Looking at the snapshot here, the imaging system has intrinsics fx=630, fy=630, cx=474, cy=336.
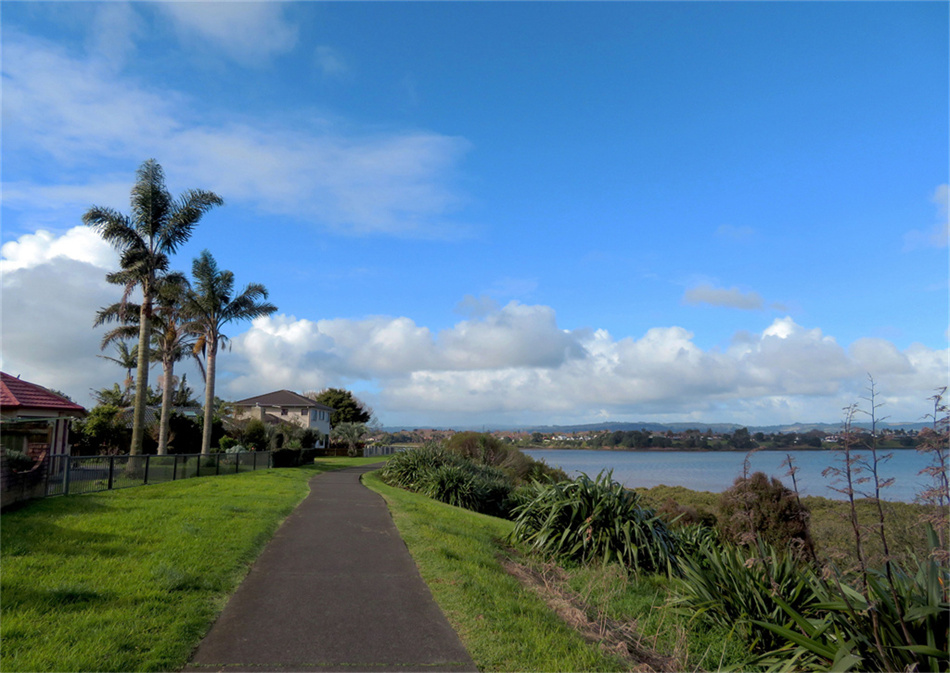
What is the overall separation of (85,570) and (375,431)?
2660 inches

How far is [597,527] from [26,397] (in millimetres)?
17411

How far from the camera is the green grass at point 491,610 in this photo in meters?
5.21

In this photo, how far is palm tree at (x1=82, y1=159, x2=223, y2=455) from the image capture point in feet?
79.3

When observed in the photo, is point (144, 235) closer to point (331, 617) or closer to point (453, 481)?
point (453, 481)

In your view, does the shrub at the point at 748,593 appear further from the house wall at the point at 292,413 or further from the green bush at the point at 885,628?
the house wall at the point at 292,413

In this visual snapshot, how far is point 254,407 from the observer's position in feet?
194

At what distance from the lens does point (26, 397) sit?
60.9ft

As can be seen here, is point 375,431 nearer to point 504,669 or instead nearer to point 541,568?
point 541,568

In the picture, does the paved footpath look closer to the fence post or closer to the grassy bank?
the grassy bank

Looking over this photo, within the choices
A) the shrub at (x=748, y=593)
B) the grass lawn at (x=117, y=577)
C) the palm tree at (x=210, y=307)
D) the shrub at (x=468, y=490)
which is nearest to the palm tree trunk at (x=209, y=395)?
the palm tree at (x=210, y=307)

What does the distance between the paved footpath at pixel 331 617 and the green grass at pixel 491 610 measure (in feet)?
0.63

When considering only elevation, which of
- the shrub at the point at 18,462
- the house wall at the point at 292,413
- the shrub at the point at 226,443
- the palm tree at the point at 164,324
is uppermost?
the palm tree at the point at 164,324

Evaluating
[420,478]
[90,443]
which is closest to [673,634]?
[420,478]

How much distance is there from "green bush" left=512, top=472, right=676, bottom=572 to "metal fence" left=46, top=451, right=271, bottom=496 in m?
9.20
